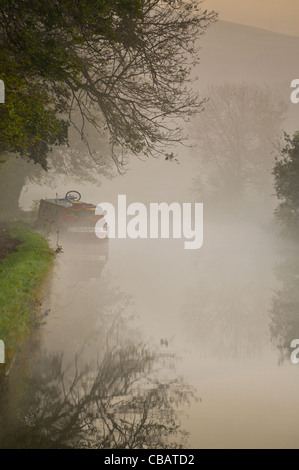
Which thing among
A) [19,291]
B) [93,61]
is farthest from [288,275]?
[19,291]

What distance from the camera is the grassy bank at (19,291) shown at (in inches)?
298

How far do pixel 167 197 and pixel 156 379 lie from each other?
7513 centimetres

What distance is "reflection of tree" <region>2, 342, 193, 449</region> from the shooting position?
5.50 metres

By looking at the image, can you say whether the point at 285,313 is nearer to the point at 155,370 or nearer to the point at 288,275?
the point at 155,370

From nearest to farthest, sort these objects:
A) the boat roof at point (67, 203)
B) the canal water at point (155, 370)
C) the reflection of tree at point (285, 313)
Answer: the canal water at point (155, 370) < the reflection of tree at point (285, 313) < the boat roof at point (67, 203)

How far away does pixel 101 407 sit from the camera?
6.41m

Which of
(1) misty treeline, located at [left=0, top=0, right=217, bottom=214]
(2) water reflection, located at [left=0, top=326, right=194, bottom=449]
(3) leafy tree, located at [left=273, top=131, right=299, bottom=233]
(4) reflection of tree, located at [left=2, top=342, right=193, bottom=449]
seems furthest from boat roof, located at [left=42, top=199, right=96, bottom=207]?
(4) reflection of tree, located at [left=2, top=342, right=193, bottom=449]

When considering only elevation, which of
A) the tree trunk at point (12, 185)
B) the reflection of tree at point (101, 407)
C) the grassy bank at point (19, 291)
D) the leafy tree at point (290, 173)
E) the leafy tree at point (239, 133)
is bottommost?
the reflection of tree at point (101, 407)

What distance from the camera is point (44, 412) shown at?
613cm

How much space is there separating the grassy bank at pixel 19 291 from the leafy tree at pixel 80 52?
9.53ft

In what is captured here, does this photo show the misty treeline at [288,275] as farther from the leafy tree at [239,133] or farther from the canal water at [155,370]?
the leafy tree at [239,133]

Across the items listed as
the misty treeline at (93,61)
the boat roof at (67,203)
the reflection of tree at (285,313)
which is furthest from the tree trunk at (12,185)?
the reflection of tree at (285,313)

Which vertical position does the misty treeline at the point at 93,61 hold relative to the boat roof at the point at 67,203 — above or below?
below

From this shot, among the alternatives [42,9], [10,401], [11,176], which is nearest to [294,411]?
[10,401]
